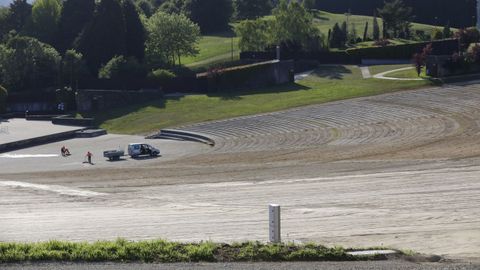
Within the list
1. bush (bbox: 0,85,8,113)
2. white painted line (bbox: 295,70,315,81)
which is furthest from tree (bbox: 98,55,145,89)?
white painted line (bbox: 295,70,315,81)

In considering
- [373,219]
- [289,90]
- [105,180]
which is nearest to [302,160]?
[105,180]

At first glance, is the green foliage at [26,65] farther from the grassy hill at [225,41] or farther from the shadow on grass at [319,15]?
the shadow on grass at [319,15]

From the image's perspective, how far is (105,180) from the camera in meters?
42.1

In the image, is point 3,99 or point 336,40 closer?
point 3,99

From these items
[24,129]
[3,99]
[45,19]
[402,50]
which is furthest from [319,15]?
[24,129]

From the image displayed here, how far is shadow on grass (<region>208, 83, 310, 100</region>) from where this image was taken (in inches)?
3044

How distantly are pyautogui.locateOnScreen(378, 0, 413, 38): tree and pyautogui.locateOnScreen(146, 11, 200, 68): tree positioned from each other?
22976 mm

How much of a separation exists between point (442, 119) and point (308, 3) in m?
74.0

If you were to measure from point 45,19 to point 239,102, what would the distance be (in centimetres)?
4055

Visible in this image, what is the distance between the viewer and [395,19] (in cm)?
10469

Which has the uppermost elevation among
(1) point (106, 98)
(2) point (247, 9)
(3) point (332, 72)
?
(2) point (247, 9)

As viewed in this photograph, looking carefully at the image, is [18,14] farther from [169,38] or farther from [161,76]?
[161,76]

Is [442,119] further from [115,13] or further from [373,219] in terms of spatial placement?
[115,13]

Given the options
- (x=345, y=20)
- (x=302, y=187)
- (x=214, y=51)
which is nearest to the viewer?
(x=302, y=187)
